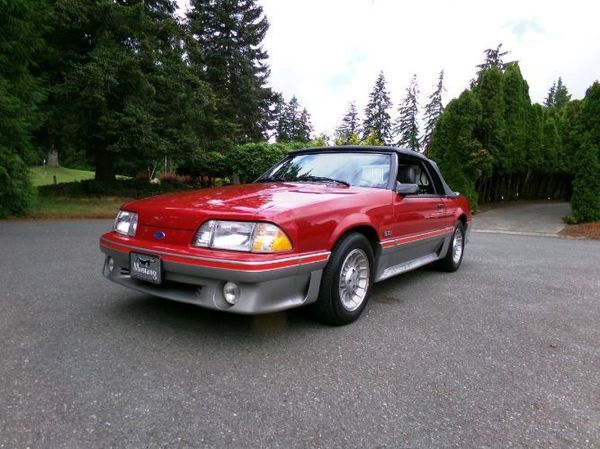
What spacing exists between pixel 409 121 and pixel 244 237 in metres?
65.0

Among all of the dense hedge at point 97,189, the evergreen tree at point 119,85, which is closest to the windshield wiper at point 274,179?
the evergreen tree at point 119,85

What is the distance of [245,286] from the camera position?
8.81ft

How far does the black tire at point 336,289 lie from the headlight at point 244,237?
19.7 inches

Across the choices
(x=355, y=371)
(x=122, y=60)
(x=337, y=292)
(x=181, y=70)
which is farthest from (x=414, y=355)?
(x=181, y=70)

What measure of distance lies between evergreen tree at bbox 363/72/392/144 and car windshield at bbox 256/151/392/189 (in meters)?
61.5

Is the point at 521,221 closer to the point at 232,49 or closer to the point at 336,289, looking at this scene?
the point at 336,289

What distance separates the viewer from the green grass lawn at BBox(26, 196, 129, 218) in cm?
1183

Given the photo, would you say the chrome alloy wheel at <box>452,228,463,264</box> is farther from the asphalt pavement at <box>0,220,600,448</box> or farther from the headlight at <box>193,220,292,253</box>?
the headlight at <box>193,220,292,253</box>

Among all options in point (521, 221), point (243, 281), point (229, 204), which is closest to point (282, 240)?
point (243, 281)

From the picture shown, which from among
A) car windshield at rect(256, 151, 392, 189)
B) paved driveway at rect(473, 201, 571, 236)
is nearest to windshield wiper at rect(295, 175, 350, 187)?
car windshield at rect(256, 151, 392, 189)

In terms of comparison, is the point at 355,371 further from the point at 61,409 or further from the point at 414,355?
the point at 61,409

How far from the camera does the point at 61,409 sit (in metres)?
2.08

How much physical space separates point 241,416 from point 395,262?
245 cm

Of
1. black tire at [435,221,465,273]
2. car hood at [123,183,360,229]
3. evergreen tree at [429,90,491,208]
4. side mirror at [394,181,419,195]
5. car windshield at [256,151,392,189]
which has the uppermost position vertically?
evergreen tree at [429,90,491,208]
